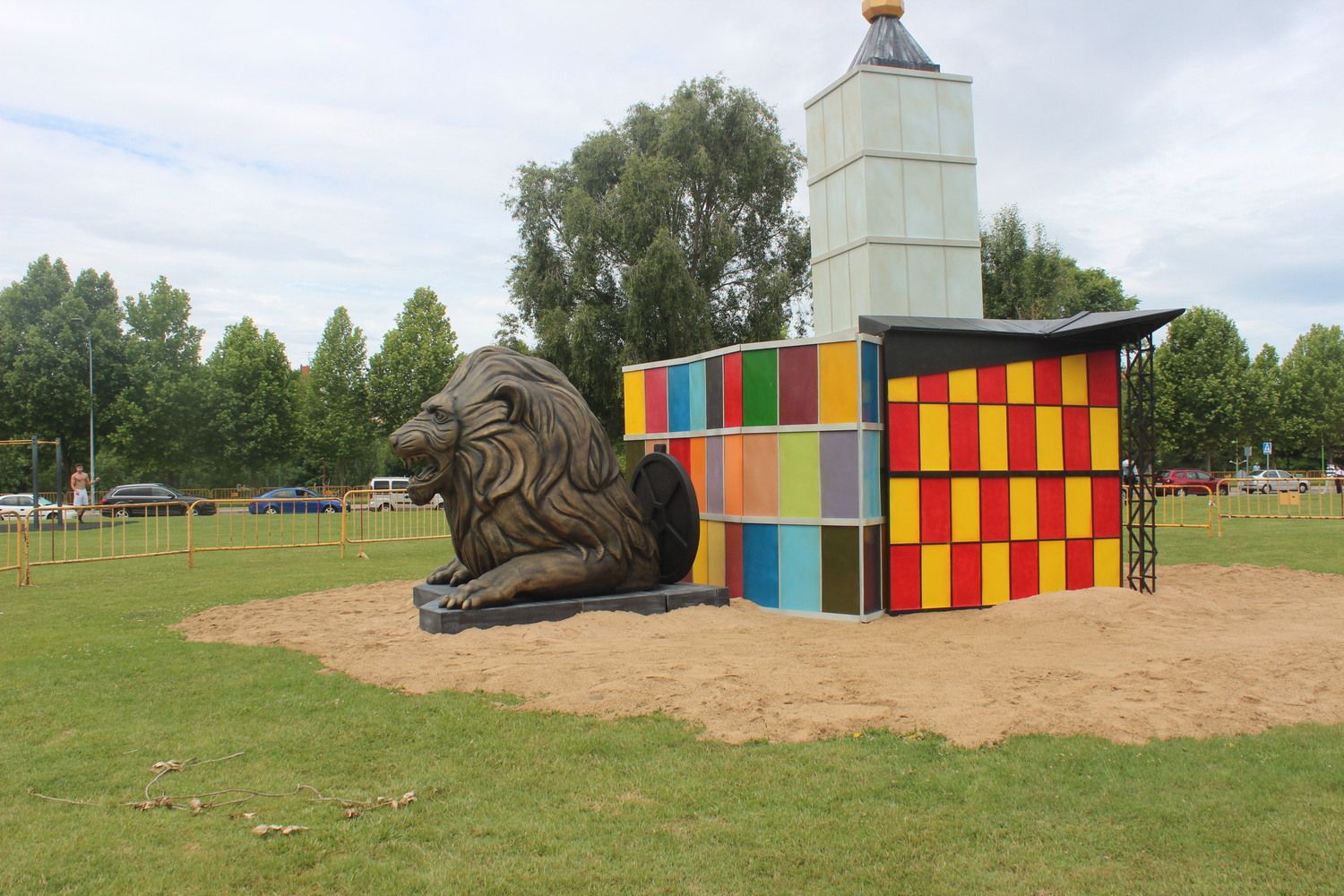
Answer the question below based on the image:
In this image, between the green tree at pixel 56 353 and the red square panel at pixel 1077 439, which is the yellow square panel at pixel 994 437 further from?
the green tree at pixel 56 353

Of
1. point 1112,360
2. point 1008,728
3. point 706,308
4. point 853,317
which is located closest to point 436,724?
point 1008,728

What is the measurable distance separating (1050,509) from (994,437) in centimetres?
121

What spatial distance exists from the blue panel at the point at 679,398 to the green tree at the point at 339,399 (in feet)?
130

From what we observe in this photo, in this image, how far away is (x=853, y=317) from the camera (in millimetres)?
12695

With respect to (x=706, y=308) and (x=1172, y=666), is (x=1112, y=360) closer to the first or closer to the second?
(x=1172, y=666)

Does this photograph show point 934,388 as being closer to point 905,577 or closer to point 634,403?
point 905,577

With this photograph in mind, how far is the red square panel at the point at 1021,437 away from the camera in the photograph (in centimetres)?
1115

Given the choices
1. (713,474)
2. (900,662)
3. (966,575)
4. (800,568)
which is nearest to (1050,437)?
(966,575)

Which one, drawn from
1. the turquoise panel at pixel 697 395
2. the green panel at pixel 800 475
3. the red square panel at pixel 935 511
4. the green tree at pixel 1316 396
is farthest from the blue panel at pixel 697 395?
the green tree at pixel 1316 396

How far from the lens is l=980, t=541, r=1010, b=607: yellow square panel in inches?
430

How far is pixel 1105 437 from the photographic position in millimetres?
11734

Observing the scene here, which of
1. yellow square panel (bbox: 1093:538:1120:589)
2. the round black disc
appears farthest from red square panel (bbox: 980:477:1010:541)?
the round black disc

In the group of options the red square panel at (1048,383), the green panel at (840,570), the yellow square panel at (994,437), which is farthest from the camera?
the red square panel at (1048,383)

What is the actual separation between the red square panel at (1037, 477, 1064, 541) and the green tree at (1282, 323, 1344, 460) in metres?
49.0
